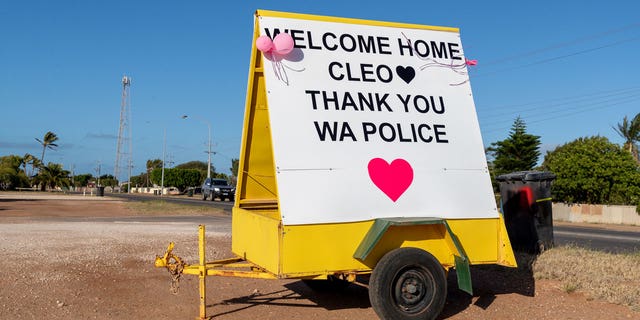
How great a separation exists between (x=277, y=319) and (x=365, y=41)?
9.61 feet

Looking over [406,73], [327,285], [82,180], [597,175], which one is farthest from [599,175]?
[82,180]

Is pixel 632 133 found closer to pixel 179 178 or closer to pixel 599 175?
pixel 599 175

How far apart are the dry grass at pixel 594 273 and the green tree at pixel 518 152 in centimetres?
3443

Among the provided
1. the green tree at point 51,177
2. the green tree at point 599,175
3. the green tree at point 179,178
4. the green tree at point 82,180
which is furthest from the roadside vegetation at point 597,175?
the green tree at point 82,180

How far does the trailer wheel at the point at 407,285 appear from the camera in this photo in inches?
206

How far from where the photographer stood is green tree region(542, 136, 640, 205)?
29578 millimetres

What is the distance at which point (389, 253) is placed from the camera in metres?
5.33

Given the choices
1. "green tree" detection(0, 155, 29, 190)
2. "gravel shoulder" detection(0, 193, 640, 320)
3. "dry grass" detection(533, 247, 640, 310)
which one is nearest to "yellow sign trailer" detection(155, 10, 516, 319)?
"gravel shoulder" detection(0, 193, 640, 320)

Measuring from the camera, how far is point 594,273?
25.3 ft

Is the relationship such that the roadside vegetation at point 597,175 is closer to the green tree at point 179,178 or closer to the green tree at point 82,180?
the green tree at point 179,178

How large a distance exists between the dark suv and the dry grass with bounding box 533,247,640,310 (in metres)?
35.1

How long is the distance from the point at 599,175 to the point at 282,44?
28185mm

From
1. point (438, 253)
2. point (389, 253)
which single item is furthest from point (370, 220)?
point (438, 253)

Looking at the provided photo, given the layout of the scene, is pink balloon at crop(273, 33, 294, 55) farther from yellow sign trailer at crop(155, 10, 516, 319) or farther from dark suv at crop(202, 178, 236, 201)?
dark suv at crop(202, 178, 236, 201)
